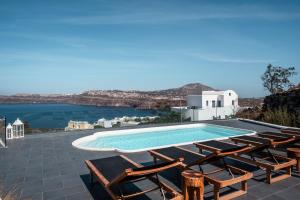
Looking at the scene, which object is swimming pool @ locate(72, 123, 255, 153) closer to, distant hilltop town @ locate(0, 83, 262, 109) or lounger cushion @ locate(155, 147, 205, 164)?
lounger cushion @ locate(155, 147, 205, 164)

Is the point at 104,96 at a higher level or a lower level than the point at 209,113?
higher

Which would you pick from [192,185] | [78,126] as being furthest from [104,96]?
[192,185]

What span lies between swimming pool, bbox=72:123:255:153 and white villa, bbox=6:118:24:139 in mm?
2117

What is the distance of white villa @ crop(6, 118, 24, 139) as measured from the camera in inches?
314

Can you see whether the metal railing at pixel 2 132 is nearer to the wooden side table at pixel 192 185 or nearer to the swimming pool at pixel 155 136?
the swimming pool at pixel 155 136

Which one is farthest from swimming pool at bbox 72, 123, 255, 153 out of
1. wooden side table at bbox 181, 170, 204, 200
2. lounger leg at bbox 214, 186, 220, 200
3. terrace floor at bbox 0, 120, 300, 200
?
wooden side table at bbox 181, 170, 204, 200

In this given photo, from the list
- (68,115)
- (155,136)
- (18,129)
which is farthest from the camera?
(68,115)

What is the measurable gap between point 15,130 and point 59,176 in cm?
459

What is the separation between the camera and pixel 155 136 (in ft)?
32.5

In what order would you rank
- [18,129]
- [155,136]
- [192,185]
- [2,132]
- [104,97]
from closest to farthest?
[192,185] → [2,132] → [18,129] → [155,136] → [104,97]

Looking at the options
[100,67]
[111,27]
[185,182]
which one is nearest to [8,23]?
[111,27]

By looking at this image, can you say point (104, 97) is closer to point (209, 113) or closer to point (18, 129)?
point (209, 113)

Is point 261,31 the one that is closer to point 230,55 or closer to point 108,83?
point 230,55

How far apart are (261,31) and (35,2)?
12.9 meters
